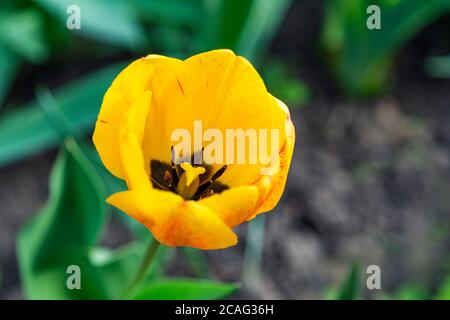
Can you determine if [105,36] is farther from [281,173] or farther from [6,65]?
[281,173]

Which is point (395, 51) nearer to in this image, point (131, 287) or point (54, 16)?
point (54, 16)

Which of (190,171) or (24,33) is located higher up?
(24,33)

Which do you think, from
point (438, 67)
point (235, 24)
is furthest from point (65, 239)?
point (438, 67)

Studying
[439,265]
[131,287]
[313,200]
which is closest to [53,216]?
[131,287]

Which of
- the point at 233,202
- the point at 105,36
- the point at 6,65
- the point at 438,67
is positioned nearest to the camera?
the point at 233,202

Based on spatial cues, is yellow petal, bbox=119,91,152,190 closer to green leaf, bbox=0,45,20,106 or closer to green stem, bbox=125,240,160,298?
green stem, bbox=125,240,160,298
